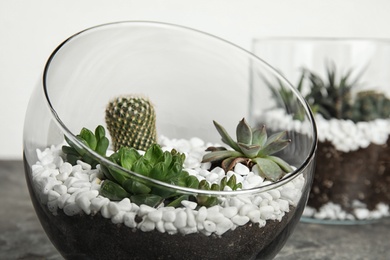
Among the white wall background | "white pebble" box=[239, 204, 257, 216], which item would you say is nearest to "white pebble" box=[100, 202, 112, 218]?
"white pebble" box=[239, 204, 257, 216]

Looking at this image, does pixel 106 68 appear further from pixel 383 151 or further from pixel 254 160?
pixel 383 151

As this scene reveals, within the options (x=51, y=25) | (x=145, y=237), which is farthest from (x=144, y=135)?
(x=51, y=25)

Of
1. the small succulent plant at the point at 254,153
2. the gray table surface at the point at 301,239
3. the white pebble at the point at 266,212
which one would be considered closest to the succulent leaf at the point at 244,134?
the small succulent plant at the point at 254,153

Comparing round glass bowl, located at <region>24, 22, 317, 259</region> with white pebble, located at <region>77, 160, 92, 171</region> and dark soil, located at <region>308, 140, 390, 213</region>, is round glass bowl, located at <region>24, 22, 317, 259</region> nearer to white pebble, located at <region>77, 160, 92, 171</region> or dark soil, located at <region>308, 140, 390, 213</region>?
white pebble, located at <region>77, 160, 92, 171</region>

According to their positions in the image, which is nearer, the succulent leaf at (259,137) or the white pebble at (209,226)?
the white pebble at (209,226)

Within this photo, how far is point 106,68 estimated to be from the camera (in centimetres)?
70

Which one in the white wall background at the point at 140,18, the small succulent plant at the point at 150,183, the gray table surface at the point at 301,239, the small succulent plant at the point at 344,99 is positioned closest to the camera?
the small succulent plant at the point at 150,183

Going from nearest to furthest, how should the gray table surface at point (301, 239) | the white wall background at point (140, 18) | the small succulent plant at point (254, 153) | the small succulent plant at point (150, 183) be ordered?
1. the small succulent plant at point (150, 183)
2. the small succulent plant at point (254, 153)
3. the gray table surface at point (301, 239)
4. the white wall background at point (140, 18)

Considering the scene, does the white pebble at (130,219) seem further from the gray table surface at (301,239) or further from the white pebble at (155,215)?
the gray table surface at (301,239)

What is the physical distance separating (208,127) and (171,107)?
0.05m

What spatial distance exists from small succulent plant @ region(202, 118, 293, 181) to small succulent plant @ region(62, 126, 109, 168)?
10 centimetres

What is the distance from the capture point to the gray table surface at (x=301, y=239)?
0.81 meters

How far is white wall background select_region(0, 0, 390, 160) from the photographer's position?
4.22ft

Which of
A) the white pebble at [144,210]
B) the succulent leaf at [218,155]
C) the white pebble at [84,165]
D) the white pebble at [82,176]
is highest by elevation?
the white pebble at [84,165]
